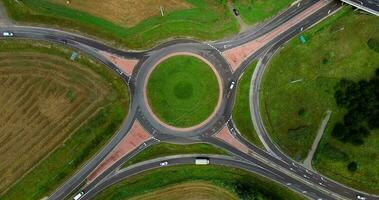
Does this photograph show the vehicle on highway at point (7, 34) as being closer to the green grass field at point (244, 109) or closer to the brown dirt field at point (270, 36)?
the brown dirt field at point (270, 36)

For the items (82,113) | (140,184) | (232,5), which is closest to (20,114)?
(82,113)

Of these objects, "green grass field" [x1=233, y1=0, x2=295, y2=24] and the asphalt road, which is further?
the asphalt road

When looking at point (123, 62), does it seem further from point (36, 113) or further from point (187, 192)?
point (187, 192)

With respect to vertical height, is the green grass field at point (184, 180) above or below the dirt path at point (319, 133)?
below

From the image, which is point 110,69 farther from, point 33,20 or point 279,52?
point 279,52

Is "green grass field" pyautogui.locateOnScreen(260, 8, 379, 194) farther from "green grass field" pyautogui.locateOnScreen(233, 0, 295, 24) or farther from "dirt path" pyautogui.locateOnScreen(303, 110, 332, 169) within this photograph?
"green grass field" pyautogui.locateOnScreen(233, 0, 295, 24)

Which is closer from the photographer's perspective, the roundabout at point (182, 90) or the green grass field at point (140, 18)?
the green grass field at point (140, 18)

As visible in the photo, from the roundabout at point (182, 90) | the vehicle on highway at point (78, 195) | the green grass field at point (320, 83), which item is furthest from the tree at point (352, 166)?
the vehicle on highway at point (78, 195)

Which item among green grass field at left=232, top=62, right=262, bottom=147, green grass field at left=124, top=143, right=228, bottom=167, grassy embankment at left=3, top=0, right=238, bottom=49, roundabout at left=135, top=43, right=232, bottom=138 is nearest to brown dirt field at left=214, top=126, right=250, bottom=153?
roundabout at left=135, top=43, right=232, bottom=138
